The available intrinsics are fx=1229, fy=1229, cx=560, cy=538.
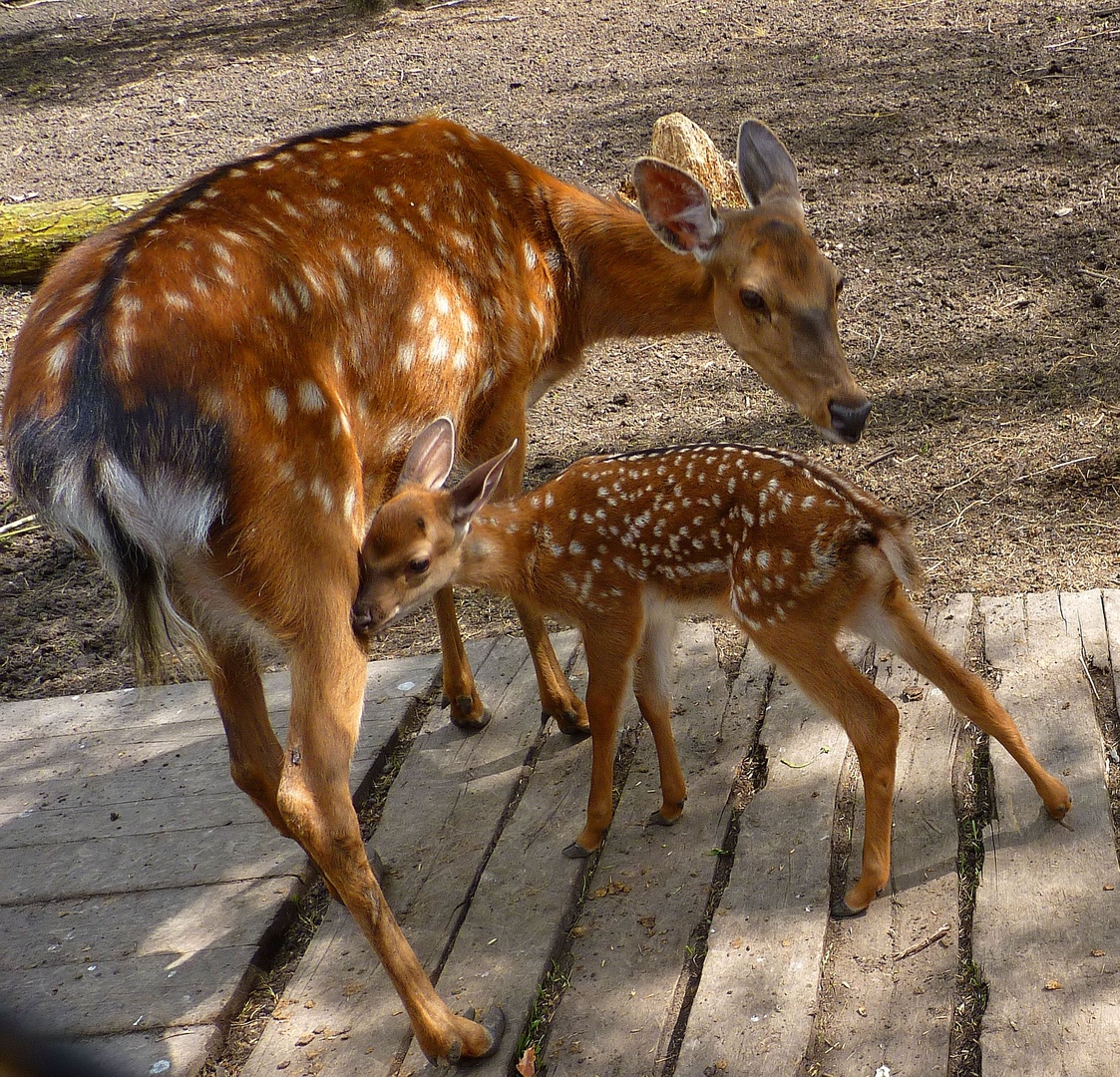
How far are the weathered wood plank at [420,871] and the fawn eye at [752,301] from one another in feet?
4.12

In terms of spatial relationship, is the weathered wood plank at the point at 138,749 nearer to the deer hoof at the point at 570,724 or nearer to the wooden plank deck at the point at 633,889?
the wooden plank deck at the point at 633,889

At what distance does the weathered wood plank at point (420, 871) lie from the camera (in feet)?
9.29

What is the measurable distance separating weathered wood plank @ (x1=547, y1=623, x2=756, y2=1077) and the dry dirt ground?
1.04m

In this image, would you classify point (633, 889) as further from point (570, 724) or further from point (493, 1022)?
point (570, 724)

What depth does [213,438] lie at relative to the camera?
276cm

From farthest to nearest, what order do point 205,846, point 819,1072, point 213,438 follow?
1. point 205,846
2. point 213,438
3. point 819,1072

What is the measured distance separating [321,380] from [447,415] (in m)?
0.57

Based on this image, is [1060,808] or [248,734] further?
[248,734]

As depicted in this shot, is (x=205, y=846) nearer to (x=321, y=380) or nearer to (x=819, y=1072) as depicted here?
(x=321, y=380)

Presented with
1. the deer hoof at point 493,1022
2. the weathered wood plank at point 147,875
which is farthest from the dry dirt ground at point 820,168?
the deer hoof at point 493,1022

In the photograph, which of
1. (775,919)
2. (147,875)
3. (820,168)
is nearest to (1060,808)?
(775,919)

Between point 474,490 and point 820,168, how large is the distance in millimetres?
4799

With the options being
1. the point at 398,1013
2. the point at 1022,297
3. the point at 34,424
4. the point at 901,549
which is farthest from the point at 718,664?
the point at 1022,297

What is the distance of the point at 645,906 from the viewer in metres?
3.03
